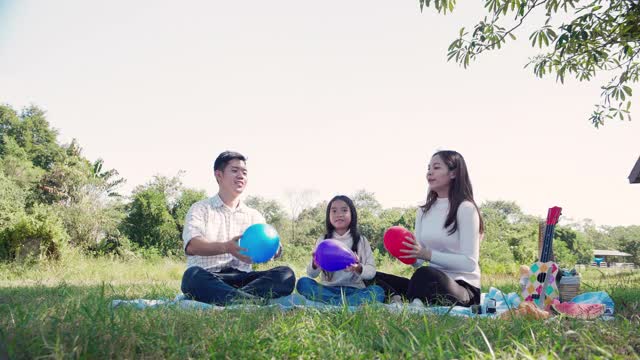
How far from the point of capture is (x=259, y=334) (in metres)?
2.07

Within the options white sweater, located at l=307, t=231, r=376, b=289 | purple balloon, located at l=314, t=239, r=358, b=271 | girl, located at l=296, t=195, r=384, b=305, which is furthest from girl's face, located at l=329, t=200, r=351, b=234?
purple balloon, located at l=314, t=239, r=358, b=271

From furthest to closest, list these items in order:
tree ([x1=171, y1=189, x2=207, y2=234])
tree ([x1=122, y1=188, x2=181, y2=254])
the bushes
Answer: tree ([x1=171, y1=189, x2=207, y2=234]) < tree ([x1=122, y1=188, x2=181, y2=254]) < the bushes

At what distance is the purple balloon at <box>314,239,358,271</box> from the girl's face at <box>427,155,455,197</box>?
2.97 ft

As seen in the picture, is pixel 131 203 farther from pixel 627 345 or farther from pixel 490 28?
pixel 627 345

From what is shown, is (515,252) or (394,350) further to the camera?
(515,252)

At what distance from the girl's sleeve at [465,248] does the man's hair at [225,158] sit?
1802 mm

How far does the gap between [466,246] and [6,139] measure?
104 feet

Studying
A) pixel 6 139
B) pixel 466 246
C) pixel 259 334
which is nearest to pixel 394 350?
pixel 259 334

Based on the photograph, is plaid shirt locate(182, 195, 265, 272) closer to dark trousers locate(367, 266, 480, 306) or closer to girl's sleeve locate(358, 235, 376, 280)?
girl's sleeve locate(358, 235, 376, 280)

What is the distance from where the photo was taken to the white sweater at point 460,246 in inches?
159

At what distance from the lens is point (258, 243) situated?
13.1 feet

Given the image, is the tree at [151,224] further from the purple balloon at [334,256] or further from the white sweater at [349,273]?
the purple balloon at [334,256]

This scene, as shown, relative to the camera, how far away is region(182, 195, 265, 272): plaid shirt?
169 inches

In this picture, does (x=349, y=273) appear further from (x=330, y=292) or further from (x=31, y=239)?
(x=31, y=239)
